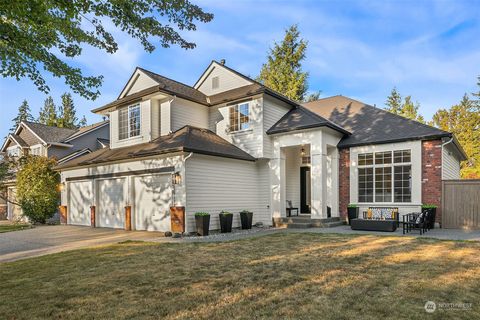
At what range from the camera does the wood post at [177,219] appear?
36.9 ft

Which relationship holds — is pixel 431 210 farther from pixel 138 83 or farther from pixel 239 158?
pixel 138 83

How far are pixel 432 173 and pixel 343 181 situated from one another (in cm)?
359

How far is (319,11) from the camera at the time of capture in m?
12.0

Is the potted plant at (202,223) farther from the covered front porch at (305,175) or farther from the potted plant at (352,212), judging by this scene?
the potted plant at (352,212)

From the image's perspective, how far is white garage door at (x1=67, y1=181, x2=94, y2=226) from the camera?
1571 cm

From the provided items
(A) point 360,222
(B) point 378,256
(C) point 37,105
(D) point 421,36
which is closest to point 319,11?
(D) point 421,36

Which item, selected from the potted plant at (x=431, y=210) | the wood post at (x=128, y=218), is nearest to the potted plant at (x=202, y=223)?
the wood post at (x=128, y=218)

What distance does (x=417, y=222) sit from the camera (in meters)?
11.0

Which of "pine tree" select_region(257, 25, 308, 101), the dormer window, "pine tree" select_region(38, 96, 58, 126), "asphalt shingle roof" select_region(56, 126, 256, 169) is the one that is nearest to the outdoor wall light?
"asphalt shingle roof" select_region(56, 126, 256, 169)

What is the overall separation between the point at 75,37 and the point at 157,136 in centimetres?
675

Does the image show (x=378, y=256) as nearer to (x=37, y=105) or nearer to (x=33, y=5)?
(x=33, y=5)

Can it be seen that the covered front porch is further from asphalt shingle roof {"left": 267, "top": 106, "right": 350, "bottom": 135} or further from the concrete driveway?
the concrete driveway

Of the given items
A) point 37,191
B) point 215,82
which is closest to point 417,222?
point 215,82

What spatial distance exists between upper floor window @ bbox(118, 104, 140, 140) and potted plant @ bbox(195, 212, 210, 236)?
5.91m
